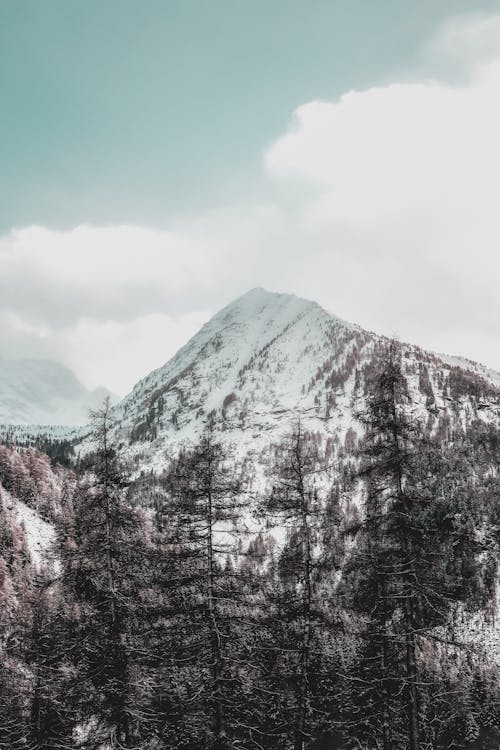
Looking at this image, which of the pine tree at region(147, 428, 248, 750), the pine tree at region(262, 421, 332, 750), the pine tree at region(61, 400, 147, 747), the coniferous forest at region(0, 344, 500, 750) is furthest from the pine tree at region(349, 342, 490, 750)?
the pine tree at region(61, 400, 147, 747)

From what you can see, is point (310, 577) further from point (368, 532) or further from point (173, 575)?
point (173, 575)

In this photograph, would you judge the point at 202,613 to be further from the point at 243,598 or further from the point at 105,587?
the point at 105,587

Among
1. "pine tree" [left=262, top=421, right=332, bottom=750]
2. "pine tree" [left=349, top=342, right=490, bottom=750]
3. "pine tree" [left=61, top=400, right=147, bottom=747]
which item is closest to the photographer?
"pine tree" [left=349, top=342, right=490, bottom=750]

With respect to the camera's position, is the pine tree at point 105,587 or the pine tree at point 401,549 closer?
the pine tree at point 401,549

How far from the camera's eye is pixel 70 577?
56.9 feet

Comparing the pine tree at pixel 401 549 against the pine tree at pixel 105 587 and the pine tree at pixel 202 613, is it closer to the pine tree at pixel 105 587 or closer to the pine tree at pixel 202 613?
the pine tree at pixel 202 613

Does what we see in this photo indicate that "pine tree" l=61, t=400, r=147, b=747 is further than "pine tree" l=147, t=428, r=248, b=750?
No

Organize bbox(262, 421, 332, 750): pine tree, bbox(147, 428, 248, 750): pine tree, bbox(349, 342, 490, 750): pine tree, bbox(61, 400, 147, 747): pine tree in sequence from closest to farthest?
bbox(349, 342, 490, 750): pine tree → bbox(61, 400, 147, 747): pine tree → bbox(147, 428, 248, 750): pine tree → bbox(262, 421, 332, 750): pine tree

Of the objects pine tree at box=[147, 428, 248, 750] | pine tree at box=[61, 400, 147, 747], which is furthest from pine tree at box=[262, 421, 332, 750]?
pine tree at box=[61, 400, 147, 747]

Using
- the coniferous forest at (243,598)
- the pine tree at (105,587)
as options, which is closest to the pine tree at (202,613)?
the coniferous forest at (243,598)

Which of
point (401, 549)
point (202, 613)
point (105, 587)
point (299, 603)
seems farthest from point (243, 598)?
point (401, 549)

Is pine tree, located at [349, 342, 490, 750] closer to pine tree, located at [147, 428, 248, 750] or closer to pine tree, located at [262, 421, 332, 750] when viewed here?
pine tree, located at [262, 421, 332, 750]

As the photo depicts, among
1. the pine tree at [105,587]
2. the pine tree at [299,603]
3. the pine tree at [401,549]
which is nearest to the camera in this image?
the pine tree at [401,549]

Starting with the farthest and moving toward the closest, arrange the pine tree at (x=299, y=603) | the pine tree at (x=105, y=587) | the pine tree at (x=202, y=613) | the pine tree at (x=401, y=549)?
the pine tree at (x=299, y=603) < the pine tree at (x=202, y=613) < the pine tree at (x=105, y=587) < the pine tree at (x=401, y=549)
